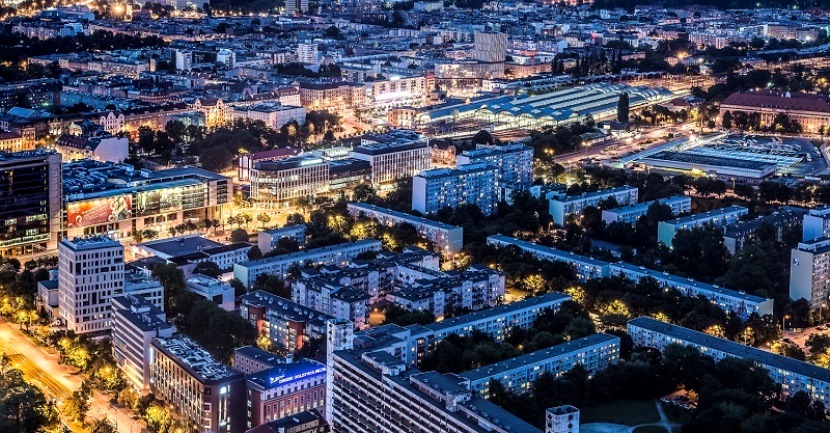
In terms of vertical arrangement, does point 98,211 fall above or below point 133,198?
below

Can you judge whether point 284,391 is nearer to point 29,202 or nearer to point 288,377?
point 288,377

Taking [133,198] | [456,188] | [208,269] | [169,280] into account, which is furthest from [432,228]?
[133,198]

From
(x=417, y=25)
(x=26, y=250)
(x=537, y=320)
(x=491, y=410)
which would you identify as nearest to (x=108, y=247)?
(x=26, y=250)

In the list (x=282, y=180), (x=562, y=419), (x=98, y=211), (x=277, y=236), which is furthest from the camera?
(x=282, y=180)

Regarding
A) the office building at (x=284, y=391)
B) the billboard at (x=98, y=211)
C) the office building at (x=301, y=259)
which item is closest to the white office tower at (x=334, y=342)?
the office building at (x=284, y=391)

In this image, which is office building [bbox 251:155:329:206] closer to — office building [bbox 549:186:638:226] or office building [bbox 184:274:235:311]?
office building [bbox 549:186:638:226]

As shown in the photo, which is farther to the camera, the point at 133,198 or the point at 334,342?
the point at 133,198

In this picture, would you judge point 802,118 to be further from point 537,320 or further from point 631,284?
point 537,320
